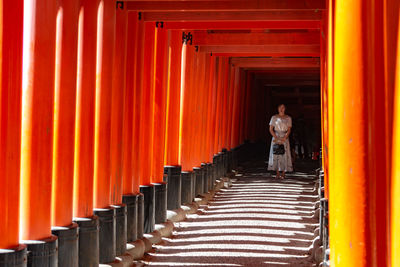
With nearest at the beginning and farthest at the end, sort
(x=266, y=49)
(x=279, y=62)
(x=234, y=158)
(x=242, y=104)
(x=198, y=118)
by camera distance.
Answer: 1. (x=266, y=49)
2. (x=198, y=118)
3. (x=279, y=62)
4. (x=234, y=158)
5. (x=242, y=104)

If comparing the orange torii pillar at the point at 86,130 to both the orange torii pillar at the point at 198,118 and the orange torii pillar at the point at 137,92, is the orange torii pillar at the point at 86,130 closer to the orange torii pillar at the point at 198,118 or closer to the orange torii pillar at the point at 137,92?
the orange torii pillar at the point at 137,92

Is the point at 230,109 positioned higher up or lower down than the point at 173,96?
higher up

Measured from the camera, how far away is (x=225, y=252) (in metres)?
7.70

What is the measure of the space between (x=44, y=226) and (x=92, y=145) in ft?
4.60

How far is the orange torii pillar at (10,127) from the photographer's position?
4.26 m

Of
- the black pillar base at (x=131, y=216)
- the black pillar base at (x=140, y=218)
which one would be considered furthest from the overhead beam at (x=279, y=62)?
the black pillar base at (x=131, y=216)

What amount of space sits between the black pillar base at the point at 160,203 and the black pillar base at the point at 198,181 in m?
3.12

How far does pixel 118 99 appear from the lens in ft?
23.4

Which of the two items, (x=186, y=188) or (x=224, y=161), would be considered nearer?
(x=186, y=188)

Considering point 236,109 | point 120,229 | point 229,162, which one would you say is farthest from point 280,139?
point 120,229

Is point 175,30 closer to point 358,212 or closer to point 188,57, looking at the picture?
point 188,57

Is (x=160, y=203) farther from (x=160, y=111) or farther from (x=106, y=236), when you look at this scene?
(x=106, y=236)

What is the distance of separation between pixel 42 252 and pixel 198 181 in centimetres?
783

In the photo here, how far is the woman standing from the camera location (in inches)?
621
